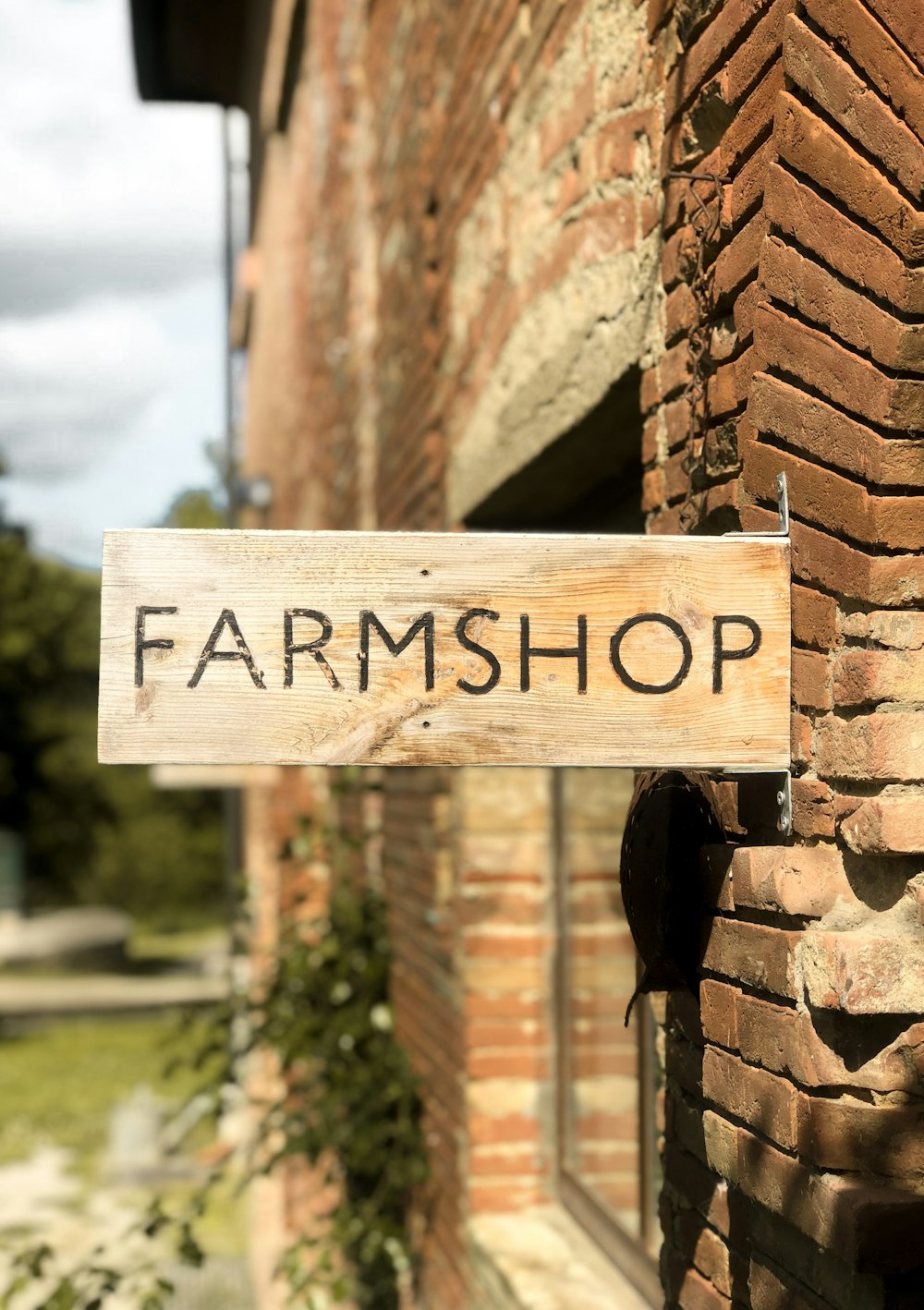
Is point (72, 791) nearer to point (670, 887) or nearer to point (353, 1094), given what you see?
point (353, 1094)

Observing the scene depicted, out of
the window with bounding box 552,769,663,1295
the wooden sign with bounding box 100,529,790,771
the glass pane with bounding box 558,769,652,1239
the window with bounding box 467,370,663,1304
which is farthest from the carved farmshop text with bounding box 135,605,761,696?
the glass pane with bounding box 558,769,652,1239

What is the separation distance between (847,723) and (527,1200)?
7.48 feet

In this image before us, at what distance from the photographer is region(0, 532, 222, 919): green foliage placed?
29547mm

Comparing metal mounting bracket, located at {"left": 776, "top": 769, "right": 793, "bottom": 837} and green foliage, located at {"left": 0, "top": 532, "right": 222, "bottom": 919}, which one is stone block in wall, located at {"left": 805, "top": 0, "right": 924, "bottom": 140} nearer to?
metal mounting bracket, located at {"left": 776, "top": 769, "right": 793, "bottom": 837}

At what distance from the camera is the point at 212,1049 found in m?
4.88

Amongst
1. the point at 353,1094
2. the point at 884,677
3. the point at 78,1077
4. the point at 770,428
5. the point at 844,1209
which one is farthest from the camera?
the point at 78,1077

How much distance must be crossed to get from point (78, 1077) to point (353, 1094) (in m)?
12.6

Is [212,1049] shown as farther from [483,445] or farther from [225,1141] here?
[225,1141]

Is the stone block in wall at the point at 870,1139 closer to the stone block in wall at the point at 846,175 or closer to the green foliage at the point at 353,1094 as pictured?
the stone block in wall at the point at 846,175

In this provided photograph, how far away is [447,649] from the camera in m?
1.71

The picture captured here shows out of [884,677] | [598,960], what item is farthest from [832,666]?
[598,960]

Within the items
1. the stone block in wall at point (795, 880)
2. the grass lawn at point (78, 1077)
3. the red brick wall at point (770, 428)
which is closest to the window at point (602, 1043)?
the red brick wall at point (770, 428)

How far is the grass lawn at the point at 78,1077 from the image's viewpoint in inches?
516

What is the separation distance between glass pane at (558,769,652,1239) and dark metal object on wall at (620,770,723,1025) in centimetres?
96
